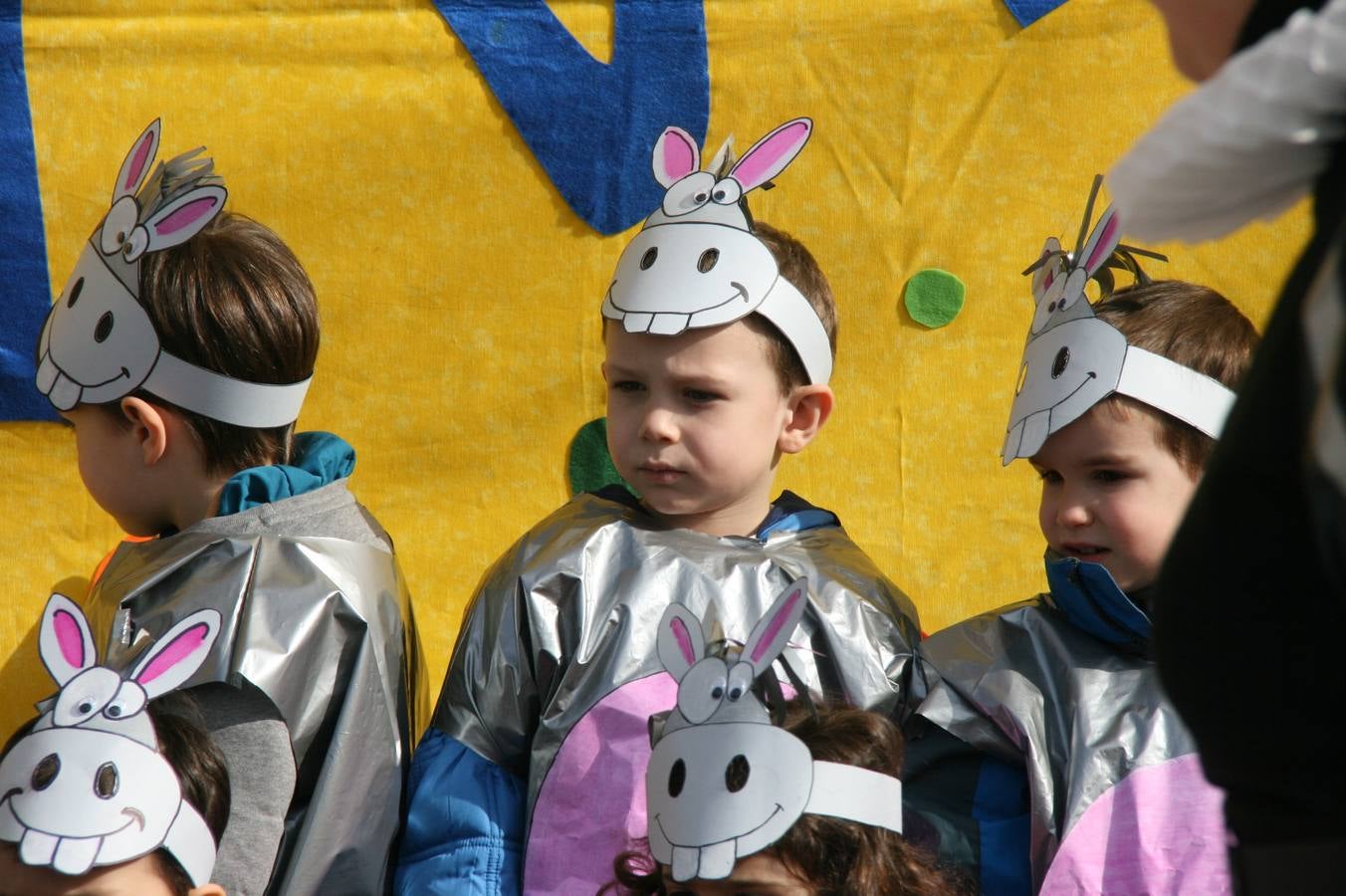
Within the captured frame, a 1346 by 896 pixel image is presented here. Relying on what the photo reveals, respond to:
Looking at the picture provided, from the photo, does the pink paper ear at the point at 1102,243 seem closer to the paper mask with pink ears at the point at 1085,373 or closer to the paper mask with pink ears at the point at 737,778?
the paper mask with pink ears at the point at 1085,373

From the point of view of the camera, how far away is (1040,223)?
8.94 ft

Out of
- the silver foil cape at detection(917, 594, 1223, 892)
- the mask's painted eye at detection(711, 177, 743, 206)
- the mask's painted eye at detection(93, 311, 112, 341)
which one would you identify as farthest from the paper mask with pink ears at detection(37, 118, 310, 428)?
the silver foil cape at detection(917, 594, 1223, 892)

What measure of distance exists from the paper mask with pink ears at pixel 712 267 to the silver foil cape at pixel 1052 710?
1.59ft

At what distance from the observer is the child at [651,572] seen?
74.6 inches

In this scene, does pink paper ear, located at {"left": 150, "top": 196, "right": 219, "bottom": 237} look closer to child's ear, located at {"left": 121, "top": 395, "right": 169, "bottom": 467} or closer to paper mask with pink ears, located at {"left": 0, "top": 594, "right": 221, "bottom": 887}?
child's ear, located at {"left": 121, "top": 395, "right": 169, "bottom": 467}

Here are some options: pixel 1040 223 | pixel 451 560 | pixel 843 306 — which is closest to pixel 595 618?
pixel 451 560

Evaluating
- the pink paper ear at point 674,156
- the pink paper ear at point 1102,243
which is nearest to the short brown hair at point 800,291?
the pink paper ear at point 674,156

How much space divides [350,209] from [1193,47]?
2.01m

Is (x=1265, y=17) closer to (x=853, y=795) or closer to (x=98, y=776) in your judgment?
(x=853, y=795)

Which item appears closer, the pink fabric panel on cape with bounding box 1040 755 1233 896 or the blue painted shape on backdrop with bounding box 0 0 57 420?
the pink fabric panel on cape with bounding box 1040 755 1233 896

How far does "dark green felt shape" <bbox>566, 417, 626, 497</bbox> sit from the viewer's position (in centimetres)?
271

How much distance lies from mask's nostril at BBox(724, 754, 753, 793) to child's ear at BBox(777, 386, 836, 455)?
2.38 ft

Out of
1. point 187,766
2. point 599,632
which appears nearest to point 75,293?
point 187,766

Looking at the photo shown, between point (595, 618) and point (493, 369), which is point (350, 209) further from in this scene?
point (595, 618)
